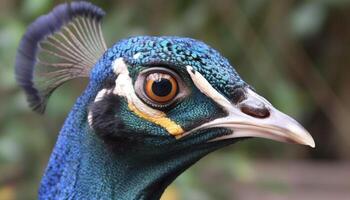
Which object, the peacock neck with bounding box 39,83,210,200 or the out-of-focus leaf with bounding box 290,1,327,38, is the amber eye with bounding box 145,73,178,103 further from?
the out-of-focus leaf with bounding box 290,1,327,38

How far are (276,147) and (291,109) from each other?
3.43ft

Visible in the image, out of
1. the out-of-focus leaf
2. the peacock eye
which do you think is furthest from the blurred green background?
the peacock eye

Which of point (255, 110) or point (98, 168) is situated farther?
point (98, 168)

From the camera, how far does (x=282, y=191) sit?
8.83 feet

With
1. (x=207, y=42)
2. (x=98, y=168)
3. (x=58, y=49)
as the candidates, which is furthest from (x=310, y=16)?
(x=98, y=168)

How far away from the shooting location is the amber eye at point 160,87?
1318 mm

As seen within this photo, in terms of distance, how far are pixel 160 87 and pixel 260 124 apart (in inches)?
6.0

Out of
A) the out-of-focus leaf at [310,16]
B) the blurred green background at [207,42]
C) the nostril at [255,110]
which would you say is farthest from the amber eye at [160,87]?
the out-of-focus leaf at [310,16]

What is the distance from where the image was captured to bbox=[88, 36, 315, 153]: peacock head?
1.30 metres

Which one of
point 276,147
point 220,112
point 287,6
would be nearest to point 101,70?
point 220,112

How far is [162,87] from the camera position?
1323mm

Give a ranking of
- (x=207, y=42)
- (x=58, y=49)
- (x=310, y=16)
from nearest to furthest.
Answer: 1. (x=58, y=49)
2. (x=310, y=16)
3. (x=207, y=42)

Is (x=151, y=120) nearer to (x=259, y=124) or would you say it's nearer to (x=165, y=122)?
(x=165, y=122)

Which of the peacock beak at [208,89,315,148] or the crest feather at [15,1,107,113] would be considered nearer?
the peacock beak at [208,89,315,148]
